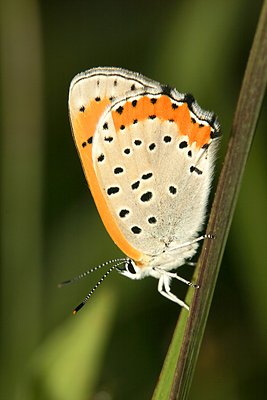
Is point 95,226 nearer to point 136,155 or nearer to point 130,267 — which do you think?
point 130,267

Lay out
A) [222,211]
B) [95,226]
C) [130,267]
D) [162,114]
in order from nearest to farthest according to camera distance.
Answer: [222,211]
[162,114]
[130,267]
[95,226]

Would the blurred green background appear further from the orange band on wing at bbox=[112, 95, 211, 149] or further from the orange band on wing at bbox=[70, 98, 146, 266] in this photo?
the orange band on wing at bbox=[112, 95, 211, 149]

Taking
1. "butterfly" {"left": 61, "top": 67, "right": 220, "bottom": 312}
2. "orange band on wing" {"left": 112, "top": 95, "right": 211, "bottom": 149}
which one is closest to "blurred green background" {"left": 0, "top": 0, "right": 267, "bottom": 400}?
"butterfly" {"left": 61, "top": 67, "right": 220, "bottom": 312}

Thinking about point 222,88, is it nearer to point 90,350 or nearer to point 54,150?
point 54,150

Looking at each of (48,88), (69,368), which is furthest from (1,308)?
(48,88)

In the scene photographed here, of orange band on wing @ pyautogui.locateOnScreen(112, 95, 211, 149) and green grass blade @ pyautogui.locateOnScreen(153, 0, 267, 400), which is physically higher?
orange band on wing @ pyautogui.locateOnScreen(112, 95, 211, 149)

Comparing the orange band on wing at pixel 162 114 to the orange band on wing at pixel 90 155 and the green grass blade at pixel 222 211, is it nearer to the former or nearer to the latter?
the orange band on wing at pixel 90 155

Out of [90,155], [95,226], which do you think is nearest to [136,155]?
[90,155]

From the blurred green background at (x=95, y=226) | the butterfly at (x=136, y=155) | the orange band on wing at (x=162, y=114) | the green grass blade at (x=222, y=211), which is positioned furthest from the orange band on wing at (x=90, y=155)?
the green grass blade at (x=222, y=211)
